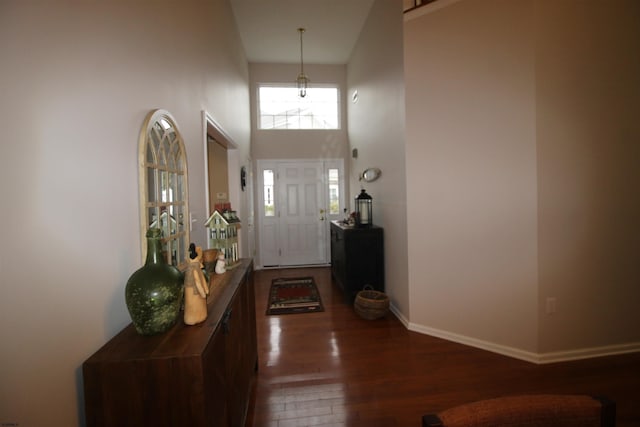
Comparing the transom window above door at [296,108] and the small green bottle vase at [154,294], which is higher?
the transom window above door at [296,108]

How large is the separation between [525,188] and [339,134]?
3845mm

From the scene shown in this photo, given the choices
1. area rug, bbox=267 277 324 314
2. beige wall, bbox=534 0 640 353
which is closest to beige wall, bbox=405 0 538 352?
beige wall, bbox=534 0 640 353

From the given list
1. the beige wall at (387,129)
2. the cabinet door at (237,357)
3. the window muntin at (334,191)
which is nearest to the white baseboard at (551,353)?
the beige wall at (387,129)

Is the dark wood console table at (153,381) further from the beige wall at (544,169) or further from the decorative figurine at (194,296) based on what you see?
the beige wall at (544,169)

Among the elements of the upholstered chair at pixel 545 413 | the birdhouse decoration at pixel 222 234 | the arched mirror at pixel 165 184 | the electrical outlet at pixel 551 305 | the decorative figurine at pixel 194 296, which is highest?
the arched mirror at pixel 165 184

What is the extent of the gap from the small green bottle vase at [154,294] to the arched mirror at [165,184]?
10.1 inches

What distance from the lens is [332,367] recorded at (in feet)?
8.09

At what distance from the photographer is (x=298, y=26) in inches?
177

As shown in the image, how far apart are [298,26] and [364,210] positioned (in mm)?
2762

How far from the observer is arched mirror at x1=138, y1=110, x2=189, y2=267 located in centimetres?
130

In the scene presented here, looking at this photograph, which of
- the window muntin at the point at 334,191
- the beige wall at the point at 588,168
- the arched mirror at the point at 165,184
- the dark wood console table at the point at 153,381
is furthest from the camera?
the window muntin at the point at 334,191

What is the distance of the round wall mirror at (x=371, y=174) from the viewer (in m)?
3.97

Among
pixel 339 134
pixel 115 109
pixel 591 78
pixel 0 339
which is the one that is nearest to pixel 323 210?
pixel 339 134

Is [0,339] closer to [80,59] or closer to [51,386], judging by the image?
[51,386]
